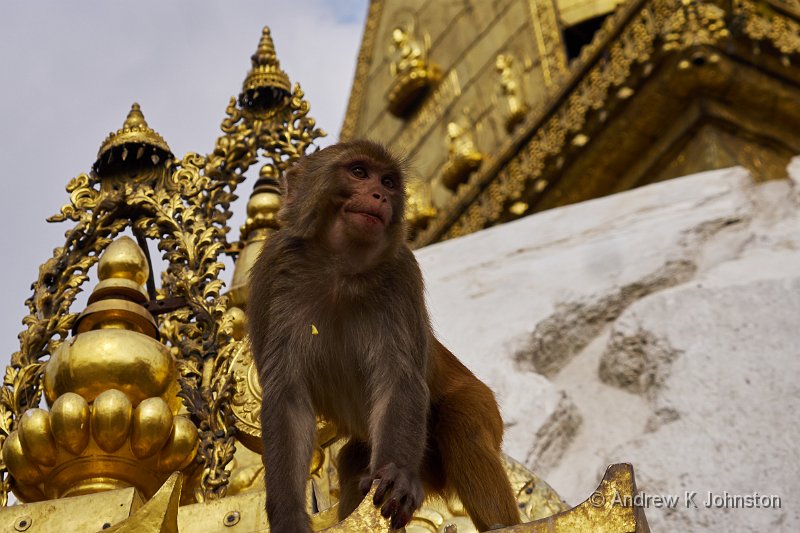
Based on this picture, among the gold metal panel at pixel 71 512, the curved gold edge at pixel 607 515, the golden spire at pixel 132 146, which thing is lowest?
the curved gold edge at pixel 607 515

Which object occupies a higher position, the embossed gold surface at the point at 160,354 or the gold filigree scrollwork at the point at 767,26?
the gold filigree scrollwork at the point at 767,26

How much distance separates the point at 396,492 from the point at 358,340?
2.15 ft

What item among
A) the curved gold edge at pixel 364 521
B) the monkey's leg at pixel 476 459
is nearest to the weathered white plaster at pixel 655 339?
the monkey's leg at pixel 476 459

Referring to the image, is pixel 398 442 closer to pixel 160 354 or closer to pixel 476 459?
pixel 476 459

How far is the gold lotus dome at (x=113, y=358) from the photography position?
13.9 ft

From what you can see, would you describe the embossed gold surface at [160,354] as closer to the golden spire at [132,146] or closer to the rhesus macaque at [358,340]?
the golden spire at [132,146]

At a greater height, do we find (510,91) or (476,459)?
(510,91)

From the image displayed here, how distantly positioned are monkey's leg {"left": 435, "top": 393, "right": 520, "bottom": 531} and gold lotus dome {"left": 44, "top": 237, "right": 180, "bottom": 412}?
1249 mm

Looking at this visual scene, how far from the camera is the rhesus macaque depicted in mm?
3314

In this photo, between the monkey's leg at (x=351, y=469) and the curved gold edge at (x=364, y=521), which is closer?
the curved gold edge at (x=364, y=521)

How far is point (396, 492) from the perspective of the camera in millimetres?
2896

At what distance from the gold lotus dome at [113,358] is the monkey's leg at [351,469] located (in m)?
1.02

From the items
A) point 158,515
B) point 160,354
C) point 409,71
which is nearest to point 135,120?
point 160,354

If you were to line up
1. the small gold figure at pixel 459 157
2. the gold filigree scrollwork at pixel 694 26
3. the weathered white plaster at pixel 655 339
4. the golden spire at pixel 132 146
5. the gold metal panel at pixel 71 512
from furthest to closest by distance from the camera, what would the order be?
the small gold figure at pixel 459 157 < the gold filigree scrollwork at pixel 694 26 < the weathered white plaster at pixel 655 339 < the golden spire at pixel 132 146 < the gold metal panel at pixel 71 512
